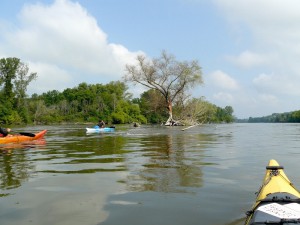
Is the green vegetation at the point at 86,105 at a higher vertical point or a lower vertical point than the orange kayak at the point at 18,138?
higher

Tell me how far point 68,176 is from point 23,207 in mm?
2630

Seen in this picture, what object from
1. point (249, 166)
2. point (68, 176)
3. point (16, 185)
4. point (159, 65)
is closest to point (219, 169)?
point (249, 166)

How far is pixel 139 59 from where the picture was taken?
4681cm

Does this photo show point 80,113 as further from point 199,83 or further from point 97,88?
point 199,83

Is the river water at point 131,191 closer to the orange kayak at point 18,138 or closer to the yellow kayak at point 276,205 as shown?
the yellow kayak at point 276,205

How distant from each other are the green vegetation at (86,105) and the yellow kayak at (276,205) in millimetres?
46733

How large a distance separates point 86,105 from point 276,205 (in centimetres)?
10700

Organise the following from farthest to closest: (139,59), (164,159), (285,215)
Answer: (139,59) → (164,159) → (285,215)

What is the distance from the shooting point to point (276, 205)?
11.3ft

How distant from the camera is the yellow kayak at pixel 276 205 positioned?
309cm

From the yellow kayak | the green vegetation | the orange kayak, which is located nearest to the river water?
the yellow kayak

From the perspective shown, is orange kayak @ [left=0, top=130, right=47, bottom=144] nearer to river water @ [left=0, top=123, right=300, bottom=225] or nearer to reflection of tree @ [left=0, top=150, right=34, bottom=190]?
reflection of tree @ [left=0, top=150, right=34, bottom=190]

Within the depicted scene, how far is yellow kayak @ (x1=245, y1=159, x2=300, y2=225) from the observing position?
3090 mm

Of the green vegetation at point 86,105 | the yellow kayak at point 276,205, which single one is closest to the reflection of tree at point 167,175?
the yellow kayak at point 276,205
